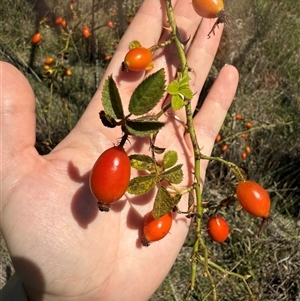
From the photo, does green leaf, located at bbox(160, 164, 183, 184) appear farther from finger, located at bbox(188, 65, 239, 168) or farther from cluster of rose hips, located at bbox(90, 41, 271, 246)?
finger, located at bbox(188, 65, 239, 168)

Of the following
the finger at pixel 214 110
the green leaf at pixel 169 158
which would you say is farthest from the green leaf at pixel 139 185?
the finger at pixel 214 110

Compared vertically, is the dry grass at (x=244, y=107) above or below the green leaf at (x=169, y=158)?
below

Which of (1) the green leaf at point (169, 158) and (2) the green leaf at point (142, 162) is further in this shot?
(1) the green leaf at point (169, 158)

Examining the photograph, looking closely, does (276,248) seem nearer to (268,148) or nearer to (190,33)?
(268,148)

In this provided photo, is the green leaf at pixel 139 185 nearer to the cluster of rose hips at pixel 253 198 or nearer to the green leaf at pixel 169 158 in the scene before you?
the green leaf at pixel 169 158

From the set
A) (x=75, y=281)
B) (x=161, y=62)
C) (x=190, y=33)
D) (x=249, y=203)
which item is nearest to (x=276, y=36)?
(x=190, y=33)
